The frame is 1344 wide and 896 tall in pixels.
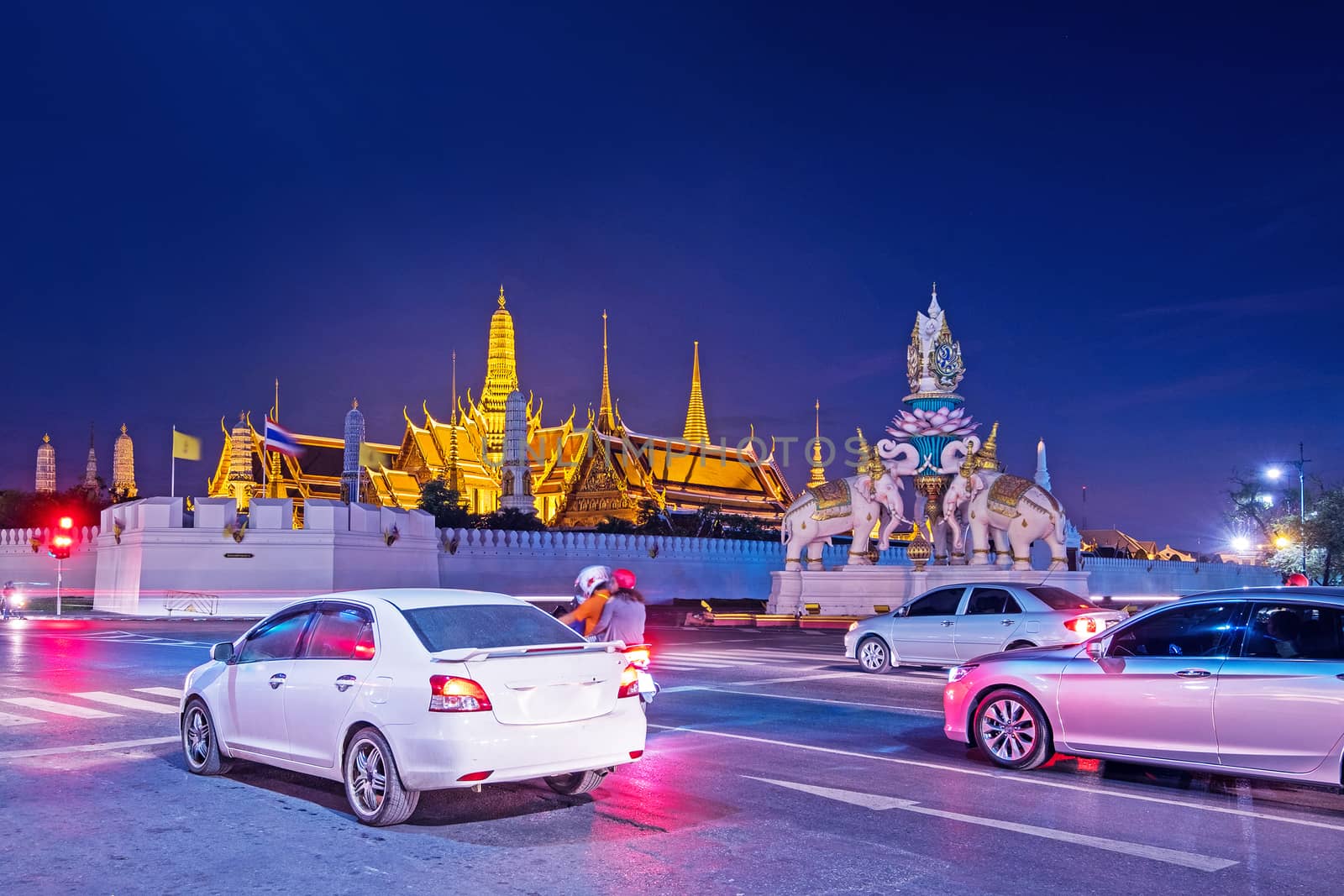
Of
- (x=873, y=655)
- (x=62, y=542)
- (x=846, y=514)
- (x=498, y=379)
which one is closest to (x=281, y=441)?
(x=498, y=379)

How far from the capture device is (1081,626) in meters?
14.3

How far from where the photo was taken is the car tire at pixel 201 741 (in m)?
8.12

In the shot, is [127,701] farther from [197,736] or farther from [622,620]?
[622,620]

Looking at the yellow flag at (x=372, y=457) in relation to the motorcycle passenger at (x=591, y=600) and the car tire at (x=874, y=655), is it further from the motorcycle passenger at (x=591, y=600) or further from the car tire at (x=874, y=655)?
the motorcycle passenger at (x=591, y=600)

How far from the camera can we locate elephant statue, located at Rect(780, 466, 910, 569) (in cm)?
3056

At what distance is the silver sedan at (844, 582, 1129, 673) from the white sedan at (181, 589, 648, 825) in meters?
8.27

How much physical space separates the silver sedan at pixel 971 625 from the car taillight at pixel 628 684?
8.01 m

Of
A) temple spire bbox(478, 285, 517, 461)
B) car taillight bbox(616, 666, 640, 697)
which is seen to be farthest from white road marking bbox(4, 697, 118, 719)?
temple spire bbox(478, 285, 517, 461)

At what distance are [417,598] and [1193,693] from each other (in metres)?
4.84

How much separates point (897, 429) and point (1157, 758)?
2447 centimetres

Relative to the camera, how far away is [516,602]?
773 centimetres

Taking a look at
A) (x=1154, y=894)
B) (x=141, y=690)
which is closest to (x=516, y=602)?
(x=1154, y=894)

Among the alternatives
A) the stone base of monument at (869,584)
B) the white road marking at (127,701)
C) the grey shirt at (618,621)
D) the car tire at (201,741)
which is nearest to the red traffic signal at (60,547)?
the stone base of monument at (869,584)

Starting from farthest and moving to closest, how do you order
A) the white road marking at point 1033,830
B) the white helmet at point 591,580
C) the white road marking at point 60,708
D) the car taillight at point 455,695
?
the white road marking at point 60,708 → the white helmet at point 591,580 → the car taillight at point 455,695 → the white road marking at point 1033,830
